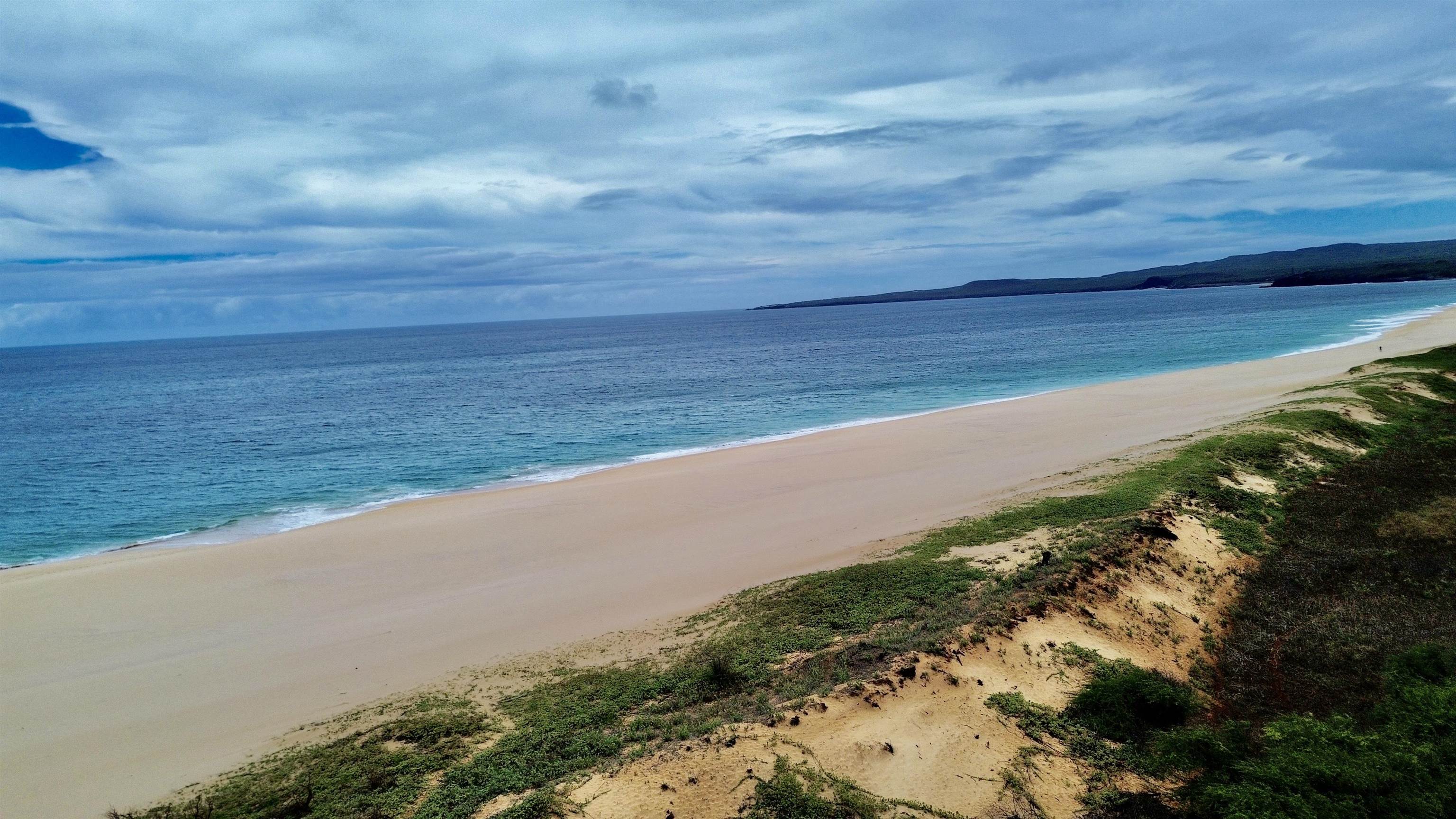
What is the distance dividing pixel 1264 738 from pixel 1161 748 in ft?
3.78

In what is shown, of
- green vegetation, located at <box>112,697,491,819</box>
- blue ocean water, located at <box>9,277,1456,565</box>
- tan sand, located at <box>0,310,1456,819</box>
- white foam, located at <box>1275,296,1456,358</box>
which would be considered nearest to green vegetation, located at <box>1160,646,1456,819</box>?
green vegetation, located at <box>112,697,491,819</box>

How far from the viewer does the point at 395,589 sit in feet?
57.9

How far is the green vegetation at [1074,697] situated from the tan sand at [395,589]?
2.28 meters

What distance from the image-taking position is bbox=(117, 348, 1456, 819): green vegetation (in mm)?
7527

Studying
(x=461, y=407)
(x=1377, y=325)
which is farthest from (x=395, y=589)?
(x=1377, y=325)

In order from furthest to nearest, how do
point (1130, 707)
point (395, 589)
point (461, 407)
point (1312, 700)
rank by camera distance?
point (461, 407), point (395, 589), point (1312, 700), point (1130, 707)

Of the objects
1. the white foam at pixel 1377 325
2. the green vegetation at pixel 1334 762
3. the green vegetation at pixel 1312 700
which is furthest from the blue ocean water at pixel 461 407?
the green vegetation at pixel 1334 762

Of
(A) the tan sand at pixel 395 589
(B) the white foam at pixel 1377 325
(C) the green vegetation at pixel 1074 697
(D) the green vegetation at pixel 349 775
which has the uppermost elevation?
(B) the white foam at pixel 1377 325

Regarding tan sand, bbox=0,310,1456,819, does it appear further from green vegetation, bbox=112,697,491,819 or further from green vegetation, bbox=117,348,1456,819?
green vegetation, bbox=117,348,1456,819

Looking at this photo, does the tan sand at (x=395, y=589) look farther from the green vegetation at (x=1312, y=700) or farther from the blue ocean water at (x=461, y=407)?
the green vegetation at (x=1312, y=700)

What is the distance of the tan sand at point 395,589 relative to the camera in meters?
11.7

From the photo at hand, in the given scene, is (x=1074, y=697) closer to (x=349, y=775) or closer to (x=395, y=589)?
(x=349, y=775)

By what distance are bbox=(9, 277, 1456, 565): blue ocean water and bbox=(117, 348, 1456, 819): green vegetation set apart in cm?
1926

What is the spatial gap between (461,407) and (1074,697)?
5195 cm
